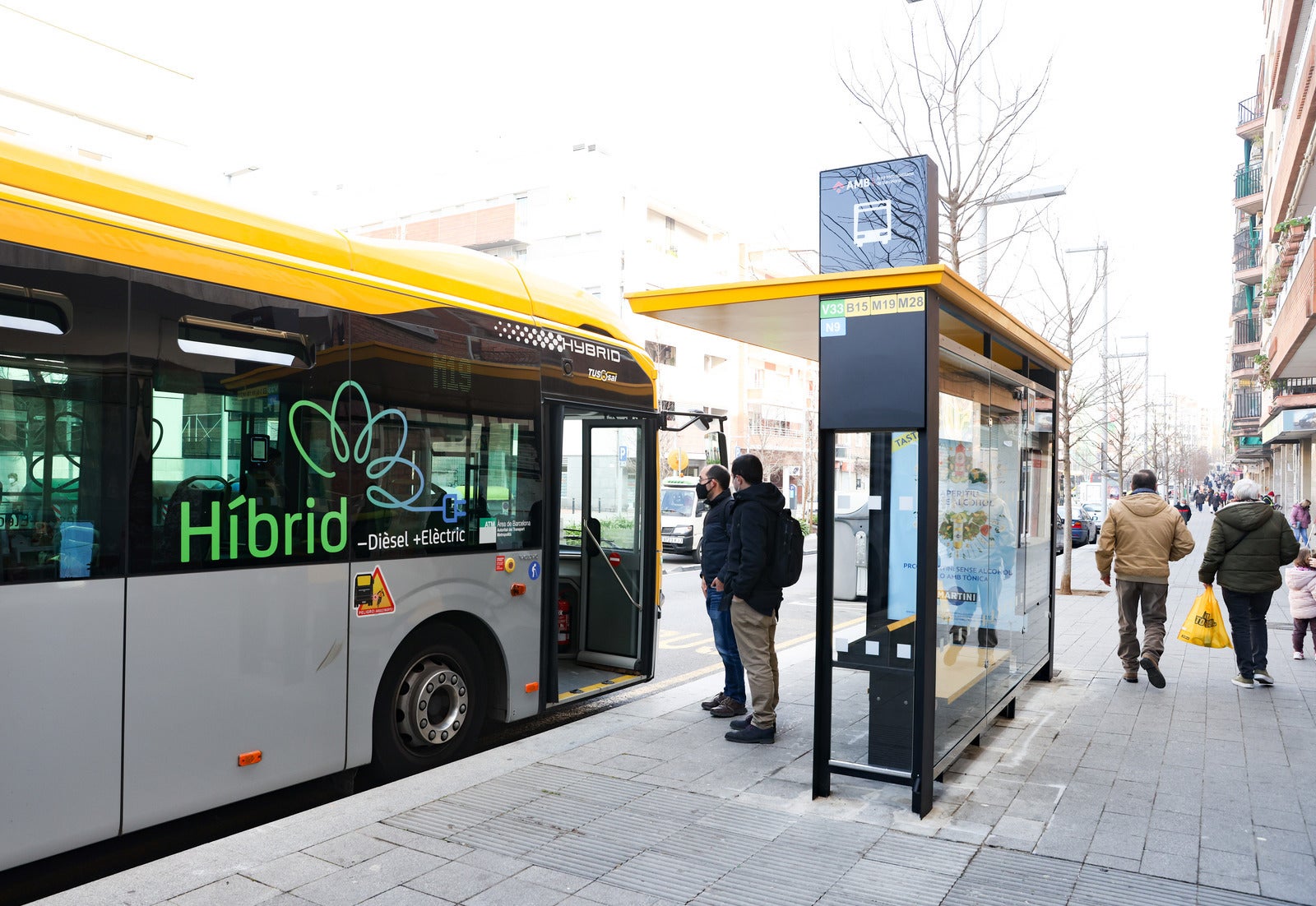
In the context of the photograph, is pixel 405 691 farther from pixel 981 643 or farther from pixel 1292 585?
pixel 1292 585

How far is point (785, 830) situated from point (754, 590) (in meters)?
1.74

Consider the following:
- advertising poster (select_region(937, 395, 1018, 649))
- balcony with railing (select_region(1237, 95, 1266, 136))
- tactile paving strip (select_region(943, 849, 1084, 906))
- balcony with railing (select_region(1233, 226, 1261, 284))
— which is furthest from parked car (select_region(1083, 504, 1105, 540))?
tactile paving strip (select_region(943, 849, 1084, 906))

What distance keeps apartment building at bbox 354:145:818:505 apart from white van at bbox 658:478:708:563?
42.5ft

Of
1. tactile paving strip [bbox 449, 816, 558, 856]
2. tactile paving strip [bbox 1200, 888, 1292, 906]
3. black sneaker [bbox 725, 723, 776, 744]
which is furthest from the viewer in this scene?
black sneaker [bbox 725, 723, 776, 744]

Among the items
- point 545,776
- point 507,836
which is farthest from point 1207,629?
point 507,836

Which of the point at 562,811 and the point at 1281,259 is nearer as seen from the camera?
the point at 562,811

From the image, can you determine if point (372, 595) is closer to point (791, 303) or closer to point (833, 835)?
point (833, 835)

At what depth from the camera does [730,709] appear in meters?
6.99

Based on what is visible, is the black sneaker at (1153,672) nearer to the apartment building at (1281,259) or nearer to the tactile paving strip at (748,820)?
the tactile paving strip at (748,820)

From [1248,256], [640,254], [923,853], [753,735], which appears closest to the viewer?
[923,853]

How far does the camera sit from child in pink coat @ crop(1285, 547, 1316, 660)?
30.3 ft

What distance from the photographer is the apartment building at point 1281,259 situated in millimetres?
14266

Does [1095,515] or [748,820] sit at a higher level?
[1095,515]

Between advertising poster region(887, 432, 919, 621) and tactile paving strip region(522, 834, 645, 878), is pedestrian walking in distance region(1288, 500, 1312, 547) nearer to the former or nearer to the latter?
advertising poster region(887, 432, 919, 621)
